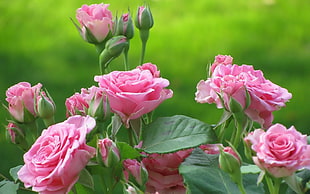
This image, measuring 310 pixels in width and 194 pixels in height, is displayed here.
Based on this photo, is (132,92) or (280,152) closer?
(280,152)

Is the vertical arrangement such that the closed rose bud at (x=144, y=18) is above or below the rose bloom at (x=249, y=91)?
above

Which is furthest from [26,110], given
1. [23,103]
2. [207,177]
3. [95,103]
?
[207,177]

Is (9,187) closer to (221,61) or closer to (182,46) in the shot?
(221,61)

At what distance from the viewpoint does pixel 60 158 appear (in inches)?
24.8

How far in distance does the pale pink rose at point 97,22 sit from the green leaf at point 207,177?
0.21 metres

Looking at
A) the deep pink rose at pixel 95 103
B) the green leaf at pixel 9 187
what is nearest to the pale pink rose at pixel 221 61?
the deep pink rose at pixel 95 103

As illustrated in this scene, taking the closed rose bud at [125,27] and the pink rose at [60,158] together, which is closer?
the pink rose at [60,158]

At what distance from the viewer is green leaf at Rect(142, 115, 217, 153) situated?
0.69 metres

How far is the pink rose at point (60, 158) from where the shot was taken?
0.62 m

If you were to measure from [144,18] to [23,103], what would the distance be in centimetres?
24

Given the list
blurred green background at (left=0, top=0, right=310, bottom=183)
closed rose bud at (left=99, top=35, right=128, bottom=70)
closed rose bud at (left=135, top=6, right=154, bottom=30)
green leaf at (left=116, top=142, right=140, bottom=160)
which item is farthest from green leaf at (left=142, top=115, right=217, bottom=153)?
blurred green background at (left=0, top=0, right=310, bottom=183)

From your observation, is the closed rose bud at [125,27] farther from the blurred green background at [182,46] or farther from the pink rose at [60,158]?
the blurred green background at [182,46]

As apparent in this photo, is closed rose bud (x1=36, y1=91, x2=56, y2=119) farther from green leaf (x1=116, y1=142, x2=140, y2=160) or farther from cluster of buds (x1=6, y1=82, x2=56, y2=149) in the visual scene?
green leaf (x1=116, y1=142, x2=140, y2=160)

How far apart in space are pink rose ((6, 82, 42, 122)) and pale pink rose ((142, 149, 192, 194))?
143mm
